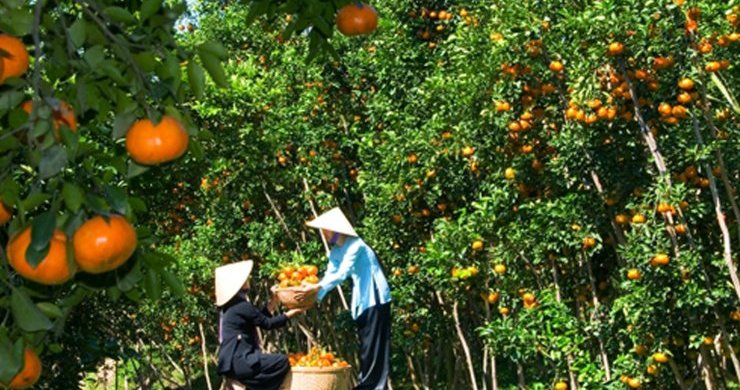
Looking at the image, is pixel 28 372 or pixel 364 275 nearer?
pixel 28 372

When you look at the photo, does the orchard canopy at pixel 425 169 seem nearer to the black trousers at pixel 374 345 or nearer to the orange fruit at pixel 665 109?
the orange fruit at pixel 665 109

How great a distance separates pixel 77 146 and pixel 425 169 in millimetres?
5824

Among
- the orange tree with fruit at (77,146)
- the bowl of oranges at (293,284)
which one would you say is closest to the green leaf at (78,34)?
the orange tree with fruit at (77,146)

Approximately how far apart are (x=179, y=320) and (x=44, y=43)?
1076 cm

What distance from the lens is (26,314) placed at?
5.57 feet

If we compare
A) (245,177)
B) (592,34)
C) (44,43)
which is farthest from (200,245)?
(44,43)

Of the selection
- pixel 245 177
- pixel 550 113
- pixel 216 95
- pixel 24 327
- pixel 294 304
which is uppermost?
pixel 216 95

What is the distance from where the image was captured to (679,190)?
17.7 feet

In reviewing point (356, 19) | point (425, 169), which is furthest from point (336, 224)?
point (356, 19)

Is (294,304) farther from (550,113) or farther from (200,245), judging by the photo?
(200,245)

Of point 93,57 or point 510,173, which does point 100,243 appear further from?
point 510,173

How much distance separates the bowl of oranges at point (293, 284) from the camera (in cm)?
704

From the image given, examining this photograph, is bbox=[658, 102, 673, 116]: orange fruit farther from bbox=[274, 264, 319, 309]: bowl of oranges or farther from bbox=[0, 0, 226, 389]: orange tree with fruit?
bbox=[0, 0, 226, 389]: orange tree with fruit

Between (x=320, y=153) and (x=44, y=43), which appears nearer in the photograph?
(x=44, y=43)
